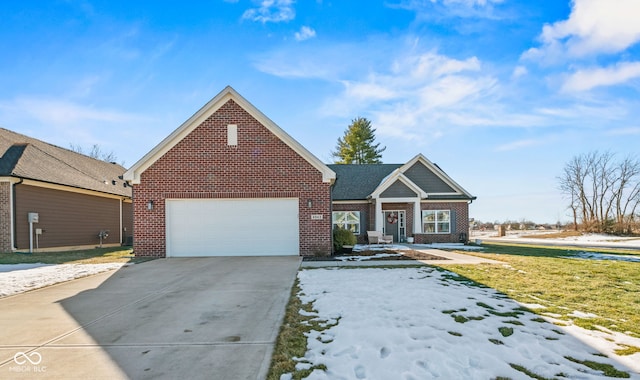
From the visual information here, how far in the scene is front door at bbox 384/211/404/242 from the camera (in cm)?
2147

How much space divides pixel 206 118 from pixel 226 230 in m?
4.25

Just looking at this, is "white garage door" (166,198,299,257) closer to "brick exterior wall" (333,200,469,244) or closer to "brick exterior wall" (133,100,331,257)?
"brick exterior wall" (133,100,331,257)

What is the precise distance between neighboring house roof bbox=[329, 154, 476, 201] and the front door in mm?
1756

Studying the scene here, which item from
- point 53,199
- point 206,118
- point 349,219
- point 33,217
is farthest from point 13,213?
point 349,219

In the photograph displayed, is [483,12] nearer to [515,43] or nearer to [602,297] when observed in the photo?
[515,43]

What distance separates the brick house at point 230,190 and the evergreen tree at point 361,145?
110 ft

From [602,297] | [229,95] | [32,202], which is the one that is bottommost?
[602,297]

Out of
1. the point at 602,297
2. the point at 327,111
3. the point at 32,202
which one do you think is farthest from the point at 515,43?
the point at 32,202

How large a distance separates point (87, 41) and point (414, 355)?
45.5ft

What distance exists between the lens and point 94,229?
64.1ft

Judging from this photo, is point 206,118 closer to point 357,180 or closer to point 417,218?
point 357,180

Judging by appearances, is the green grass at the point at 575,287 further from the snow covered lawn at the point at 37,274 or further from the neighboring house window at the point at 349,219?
the neighboring house window at the point at 349,219

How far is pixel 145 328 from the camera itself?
4777mm

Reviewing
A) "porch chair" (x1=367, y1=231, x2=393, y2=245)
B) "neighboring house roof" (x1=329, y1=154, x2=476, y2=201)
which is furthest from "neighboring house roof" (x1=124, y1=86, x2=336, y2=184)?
"neighboring house roof" (x1=329, y1=154, x2=476, y2=201)
